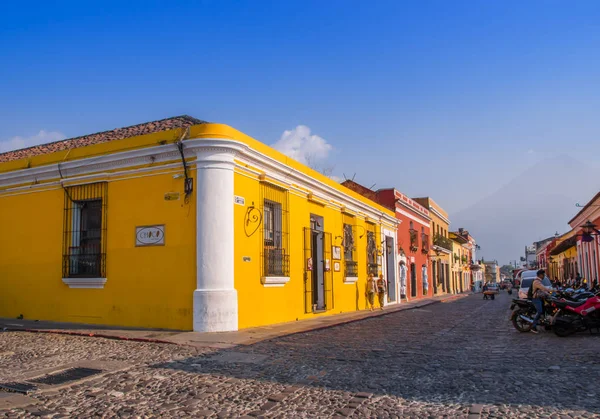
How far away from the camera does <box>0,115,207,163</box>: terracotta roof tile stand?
574 inches

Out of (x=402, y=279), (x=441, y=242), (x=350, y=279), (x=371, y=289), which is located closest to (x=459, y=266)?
(x=441, y=242)

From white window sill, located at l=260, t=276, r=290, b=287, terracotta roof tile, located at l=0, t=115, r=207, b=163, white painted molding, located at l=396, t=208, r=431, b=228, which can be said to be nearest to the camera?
white window sill, located at l=260, t=276, r=290, b=287

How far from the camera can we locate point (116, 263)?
40.4 feet

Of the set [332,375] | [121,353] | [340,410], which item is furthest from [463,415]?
[121,353]

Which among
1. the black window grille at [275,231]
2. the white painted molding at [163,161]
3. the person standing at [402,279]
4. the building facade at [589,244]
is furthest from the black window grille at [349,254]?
the building facade at [589,244]

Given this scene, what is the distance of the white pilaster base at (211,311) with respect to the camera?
11000mm

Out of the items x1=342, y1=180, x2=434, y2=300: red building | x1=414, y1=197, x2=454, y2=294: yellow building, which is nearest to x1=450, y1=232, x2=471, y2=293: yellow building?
x1=414, y1=197, x2=454, y2=294: yellow building

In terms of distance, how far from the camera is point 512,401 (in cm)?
551

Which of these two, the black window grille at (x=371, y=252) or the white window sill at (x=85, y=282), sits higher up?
the black window grille at (x=371, y=252)

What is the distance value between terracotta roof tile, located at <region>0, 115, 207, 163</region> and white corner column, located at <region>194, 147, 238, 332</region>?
2.27m

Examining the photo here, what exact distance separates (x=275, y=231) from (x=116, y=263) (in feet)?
13.5

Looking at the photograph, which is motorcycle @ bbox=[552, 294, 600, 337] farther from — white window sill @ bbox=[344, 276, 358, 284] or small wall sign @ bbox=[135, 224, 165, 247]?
small wall sign @ bbox=[135, 224, 165, 247]

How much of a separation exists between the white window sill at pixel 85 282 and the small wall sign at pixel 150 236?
4.49 ft

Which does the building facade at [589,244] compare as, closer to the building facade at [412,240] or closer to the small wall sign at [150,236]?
the building facade at [412,240]
